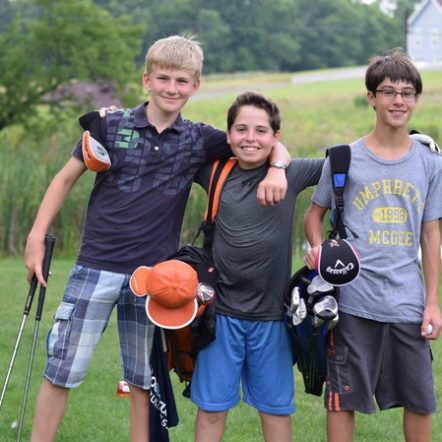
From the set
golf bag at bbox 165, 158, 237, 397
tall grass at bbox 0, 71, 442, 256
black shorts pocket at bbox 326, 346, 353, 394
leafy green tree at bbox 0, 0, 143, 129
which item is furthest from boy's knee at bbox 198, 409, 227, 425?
leafy green tree at bbox 0, 0, 143, 129

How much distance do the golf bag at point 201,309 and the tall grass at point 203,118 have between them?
198 centimetres

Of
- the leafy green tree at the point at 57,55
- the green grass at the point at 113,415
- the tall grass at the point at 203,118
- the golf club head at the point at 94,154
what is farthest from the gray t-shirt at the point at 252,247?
the leafy green tree at the point at 57,55

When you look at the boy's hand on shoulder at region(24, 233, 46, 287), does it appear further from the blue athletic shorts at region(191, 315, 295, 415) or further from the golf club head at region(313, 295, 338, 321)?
the golf club head at region(313, 295, 338, 321)

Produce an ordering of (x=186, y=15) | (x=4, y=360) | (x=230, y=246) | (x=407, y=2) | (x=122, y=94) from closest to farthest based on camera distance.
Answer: (x=230, y=246), (x=4, y=360), (x=122, y=94), (x=186, y=15), (x=407, y=2)

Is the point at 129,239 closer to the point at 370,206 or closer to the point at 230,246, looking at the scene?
the point at 230,246

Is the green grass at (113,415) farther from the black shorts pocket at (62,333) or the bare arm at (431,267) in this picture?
the bare arm at (431,267)

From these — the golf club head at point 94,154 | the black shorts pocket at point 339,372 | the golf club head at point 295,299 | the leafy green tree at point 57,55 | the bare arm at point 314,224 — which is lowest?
the black shorts pocket at point 339,372

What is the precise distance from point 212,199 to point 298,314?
1.99 feet

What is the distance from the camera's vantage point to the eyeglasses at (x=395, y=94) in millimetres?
4227

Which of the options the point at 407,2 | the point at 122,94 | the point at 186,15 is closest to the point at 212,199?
the point at 122,94

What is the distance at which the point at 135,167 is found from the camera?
4398 mm

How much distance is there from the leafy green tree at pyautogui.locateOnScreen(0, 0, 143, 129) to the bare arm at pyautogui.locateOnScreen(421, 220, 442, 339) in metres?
19.7

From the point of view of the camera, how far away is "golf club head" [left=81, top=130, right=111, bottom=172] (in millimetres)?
4316

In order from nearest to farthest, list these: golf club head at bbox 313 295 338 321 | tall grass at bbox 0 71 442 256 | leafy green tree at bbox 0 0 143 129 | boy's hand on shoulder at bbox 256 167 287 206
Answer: golf club head at bbox 313 295 338 321 → boy's hand on shoulder at bbox 256 167 287 206 → tall grass at bbox 0 71 442 256 → leafy green tree at bbox 0 0 143 129
